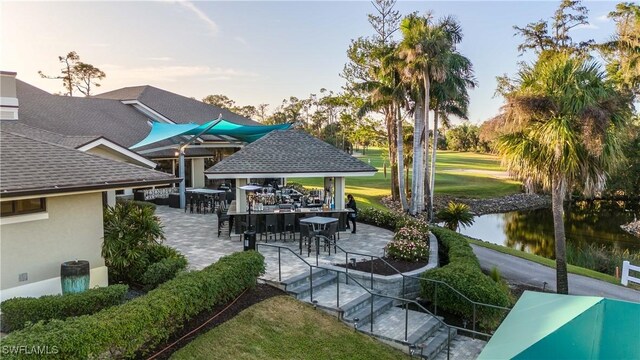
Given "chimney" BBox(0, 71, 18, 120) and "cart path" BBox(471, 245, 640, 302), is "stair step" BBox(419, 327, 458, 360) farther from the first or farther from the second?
"chimney" BBox(0, 71, 18, 120)

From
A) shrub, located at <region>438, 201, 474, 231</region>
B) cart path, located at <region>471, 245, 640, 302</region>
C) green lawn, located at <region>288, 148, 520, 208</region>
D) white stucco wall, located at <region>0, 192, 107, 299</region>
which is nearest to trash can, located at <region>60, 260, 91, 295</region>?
white stucco wall, located at <region>0, 192, 107, 299</region>

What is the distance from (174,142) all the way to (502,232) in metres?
21.8

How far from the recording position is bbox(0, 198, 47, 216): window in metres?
7.96

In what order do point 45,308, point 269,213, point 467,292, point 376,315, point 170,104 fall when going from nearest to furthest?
point 45,308
point 376,315
point 467,292
point 269,213
point 170,104

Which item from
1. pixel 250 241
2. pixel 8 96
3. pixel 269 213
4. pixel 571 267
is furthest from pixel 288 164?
pixel 571 267

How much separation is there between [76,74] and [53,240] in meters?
47.6

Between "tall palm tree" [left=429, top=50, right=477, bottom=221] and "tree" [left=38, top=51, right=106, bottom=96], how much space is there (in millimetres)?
41664

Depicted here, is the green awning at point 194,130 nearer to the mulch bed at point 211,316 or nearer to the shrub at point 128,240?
the shrub at point 128,240

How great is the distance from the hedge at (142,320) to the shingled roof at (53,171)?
2.89 meters

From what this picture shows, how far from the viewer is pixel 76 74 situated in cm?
4825

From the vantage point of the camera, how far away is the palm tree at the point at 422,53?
71.4 ft

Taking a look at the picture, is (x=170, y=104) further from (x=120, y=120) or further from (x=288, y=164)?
(x=288, y=164)

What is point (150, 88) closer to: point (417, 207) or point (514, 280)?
point (417, 207)

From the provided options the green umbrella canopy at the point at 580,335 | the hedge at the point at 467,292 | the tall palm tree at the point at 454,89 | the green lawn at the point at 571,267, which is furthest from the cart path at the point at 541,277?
the green umbrella canopy at the point at 580,335
